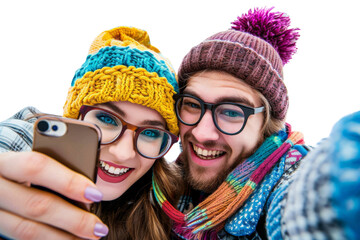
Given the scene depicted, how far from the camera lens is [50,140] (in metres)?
0.68

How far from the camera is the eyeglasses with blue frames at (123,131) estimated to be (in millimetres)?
1256

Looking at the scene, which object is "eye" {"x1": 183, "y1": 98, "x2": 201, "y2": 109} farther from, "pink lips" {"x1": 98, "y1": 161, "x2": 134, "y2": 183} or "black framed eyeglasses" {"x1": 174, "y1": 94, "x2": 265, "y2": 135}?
"pink lips" {"x1": 98, "y1": 161, "x2": 134, "y2": 183}

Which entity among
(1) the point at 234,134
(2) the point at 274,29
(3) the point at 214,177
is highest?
(2) the point at 274,29

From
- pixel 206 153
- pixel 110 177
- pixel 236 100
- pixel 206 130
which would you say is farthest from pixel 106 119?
pixel 236 100

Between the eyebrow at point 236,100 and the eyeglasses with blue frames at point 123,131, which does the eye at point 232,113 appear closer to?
the eyebrow at point 236,100

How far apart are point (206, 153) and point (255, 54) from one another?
0.81 metres

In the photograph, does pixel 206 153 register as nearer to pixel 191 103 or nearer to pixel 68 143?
pixel 191 103

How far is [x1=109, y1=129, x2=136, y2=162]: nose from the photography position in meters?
1.23

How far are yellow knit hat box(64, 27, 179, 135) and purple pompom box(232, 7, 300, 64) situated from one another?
2.94 ft

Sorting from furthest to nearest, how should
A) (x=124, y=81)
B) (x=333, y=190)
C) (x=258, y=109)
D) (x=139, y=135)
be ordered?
(x=258, y=109) → (x=139, y=135) → (x=124, y=81) → (x=333, y=190)

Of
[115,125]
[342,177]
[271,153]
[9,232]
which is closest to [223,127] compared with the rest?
[271,153]

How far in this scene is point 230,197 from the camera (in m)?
1.28

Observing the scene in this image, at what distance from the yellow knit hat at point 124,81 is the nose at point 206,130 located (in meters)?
0.18

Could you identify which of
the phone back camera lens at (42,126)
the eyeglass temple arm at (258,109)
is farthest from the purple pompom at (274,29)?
the phone back camera lens at (42,126)
